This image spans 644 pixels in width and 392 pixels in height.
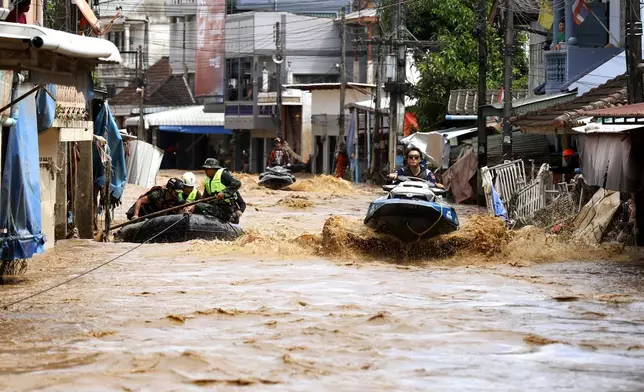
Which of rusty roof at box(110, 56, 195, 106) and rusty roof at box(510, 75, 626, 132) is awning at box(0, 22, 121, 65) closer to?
rusty roof at box(510, 75, 626, 132)

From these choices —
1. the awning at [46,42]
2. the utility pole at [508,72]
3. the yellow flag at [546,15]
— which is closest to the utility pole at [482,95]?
the utility pole at [508,72]


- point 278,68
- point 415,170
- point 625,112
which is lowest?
point 415,170

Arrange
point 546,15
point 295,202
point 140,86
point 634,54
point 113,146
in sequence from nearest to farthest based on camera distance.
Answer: point 634,54 < point 113,146 < point 295,202 < point 546,15 < point 140,86

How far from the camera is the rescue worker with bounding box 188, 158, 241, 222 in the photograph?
67.6ft

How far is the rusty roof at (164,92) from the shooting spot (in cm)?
7125

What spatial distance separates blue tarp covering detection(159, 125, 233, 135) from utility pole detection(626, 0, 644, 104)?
4712cm

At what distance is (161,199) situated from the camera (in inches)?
838

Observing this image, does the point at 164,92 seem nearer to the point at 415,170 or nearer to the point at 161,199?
the point at 161,199

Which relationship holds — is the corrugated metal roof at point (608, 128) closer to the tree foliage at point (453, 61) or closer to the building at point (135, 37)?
the tree foliage at point (453, 61)

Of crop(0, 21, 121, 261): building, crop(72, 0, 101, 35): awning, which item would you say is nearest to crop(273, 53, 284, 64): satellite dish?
crop(72, 0, 101, 35): awning

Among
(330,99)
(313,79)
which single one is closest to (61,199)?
(330,99)

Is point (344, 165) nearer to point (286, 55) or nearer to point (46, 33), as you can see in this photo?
point (286, 55)

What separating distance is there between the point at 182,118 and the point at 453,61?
26.5m

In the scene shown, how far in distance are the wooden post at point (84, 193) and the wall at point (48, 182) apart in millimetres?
2268
